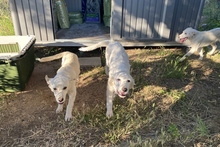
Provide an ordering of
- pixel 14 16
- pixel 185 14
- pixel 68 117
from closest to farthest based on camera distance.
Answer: pixel 68 117 < pixel 14 16 < pixel 185 14

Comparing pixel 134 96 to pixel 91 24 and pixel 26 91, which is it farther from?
pixel 91 24

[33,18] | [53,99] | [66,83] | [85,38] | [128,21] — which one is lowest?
[53,99]

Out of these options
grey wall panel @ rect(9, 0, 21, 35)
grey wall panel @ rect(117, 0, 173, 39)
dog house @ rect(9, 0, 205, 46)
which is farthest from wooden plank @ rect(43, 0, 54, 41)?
grey wall panel @ rect(117, 0, 173, 39)

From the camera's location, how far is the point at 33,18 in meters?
5.20

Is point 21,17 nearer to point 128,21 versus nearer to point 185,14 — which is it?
point 128,21

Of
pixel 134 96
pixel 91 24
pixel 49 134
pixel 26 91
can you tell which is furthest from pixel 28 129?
pixel 91 24

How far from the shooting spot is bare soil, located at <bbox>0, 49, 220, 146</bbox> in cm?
326

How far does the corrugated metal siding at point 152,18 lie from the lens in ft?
17.5

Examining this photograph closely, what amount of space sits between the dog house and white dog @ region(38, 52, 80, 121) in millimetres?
1588

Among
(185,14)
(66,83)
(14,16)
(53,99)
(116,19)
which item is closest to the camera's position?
(66,83)

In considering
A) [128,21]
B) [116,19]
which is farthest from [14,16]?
[128,21]

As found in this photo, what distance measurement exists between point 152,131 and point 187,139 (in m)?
0.54

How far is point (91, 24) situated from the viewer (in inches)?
297

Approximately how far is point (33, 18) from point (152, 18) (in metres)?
3.19
